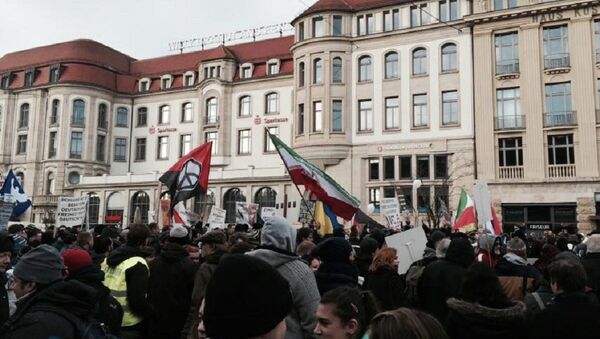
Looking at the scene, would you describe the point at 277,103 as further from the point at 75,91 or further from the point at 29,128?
the point at 29,128

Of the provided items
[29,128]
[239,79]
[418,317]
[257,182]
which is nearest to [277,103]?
[239,79]

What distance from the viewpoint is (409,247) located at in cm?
805

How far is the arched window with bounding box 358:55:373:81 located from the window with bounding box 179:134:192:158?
20462 millimetres

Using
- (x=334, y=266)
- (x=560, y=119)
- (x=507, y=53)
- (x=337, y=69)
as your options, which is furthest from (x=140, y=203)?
(x=334, y=266)

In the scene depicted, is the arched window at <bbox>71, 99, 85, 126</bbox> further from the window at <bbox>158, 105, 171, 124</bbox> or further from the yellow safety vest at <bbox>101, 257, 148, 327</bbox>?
the yellow safety vest at <bbox>101, 257, 148, 327</bbox>

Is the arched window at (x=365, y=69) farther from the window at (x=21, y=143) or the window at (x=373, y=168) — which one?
the window at (x=21, y=143)

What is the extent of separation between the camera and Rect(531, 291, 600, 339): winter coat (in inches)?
162

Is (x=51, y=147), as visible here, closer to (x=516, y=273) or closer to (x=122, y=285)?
(x=122, y=285)

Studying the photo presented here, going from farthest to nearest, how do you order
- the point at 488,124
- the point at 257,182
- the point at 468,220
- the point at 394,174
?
1. the point at 257,182
2. the point at 394,174
3. the point at 488,124
4. the point at 468,220

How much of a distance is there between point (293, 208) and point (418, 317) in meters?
36.5

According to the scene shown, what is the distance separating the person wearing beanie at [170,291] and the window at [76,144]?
52508mm

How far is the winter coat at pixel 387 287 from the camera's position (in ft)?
19.0

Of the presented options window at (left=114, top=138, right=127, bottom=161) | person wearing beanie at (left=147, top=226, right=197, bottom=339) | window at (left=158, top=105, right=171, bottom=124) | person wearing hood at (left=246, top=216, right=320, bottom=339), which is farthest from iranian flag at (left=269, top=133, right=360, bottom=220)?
window at (left=114, top=138, right=127, bottom=161)

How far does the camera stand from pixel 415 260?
26.4 ft
